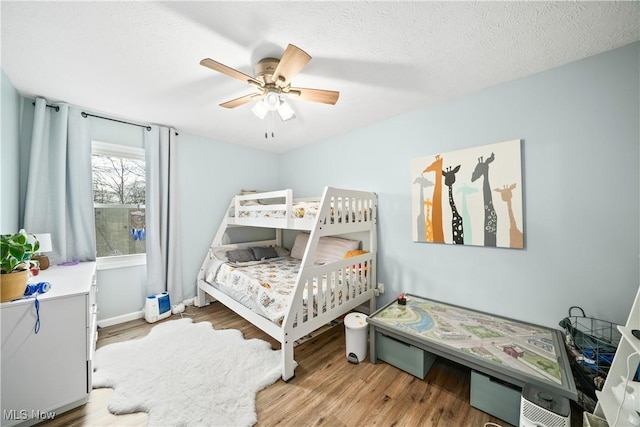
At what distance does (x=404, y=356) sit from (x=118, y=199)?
11.7ft

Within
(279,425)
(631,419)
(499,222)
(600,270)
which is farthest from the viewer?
(499,222)

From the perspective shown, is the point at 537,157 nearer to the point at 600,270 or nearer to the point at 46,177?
the point at 600,270

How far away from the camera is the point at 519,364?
4.82 ft

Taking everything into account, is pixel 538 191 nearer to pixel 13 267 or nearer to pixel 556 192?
pixel 556 192

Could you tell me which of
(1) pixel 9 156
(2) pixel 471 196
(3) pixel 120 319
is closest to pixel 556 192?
(2) pixel 471 196

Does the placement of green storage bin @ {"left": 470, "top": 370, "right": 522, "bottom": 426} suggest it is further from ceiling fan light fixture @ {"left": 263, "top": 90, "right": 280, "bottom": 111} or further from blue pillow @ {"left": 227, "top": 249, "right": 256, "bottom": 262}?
blue pillow @ {"left": 227, "top": 249, "right": 256, "bottom": 262}

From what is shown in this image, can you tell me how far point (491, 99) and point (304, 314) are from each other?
249 centimetres

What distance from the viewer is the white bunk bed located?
194cm

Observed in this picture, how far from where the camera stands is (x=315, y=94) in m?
1.75

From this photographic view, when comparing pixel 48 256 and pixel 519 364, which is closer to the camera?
pixel 519 364

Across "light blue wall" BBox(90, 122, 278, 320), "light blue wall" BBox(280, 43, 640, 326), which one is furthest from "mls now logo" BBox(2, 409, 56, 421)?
"light blue wall" BBox(280, 43, 640, 326)

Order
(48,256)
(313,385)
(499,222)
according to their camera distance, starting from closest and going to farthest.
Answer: (313,385)
(499,222)
(48,256)

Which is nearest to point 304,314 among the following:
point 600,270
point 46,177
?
point 600,270

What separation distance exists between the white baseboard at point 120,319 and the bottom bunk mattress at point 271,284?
2.73 ft
